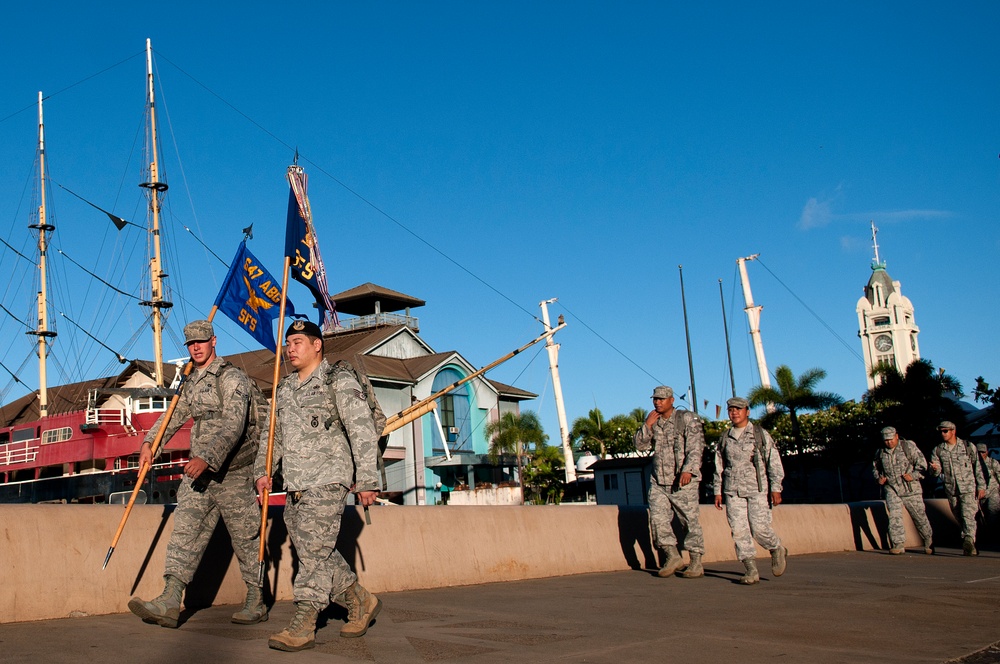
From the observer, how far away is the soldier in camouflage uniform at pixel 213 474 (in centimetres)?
579

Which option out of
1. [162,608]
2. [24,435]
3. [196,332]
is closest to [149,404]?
[24,435]

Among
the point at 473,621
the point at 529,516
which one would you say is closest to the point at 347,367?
the point at 473,621

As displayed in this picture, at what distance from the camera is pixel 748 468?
9.48m

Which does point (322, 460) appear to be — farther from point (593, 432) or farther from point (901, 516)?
point (593, 432)

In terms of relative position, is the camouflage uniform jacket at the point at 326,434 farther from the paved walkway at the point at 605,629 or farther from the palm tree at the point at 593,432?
the palm tree at the point at 593,432

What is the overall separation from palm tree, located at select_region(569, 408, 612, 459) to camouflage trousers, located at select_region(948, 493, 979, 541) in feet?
159

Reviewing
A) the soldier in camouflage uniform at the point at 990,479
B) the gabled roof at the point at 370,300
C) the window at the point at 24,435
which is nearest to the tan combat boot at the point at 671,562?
the soldier in camouflage uniform at the point at 990,479

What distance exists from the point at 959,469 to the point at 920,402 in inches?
1257

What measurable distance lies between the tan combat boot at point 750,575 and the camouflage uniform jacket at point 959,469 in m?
6.24

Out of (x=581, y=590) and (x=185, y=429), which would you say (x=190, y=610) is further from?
(x=185, y=429)

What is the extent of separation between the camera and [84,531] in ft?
20.2

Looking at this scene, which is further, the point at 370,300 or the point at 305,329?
the point at 370,300

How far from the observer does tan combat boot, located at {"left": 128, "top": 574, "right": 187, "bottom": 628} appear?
549 cm

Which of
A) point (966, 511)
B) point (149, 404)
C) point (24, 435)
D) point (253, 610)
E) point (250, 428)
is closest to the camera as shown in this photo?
point (253, 610)
